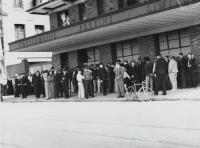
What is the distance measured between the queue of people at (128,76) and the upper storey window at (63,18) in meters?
6.48

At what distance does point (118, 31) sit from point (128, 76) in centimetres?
353

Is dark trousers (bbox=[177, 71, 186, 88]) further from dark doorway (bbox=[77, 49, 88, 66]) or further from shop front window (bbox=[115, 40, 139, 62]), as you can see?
dark doorway (bbox=[77, 49, 88, 66])

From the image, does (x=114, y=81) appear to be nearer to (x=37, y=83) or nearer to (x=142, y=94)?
(x=142, y=94)

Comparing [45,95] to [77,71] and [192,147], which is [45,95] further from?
[192,147]

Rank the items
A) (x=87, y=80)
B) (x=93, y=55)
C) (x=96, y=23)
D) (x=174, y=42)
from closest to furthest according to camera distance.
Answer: (x=96, y=23) < (x=87, y=80) < (x=174, y=42) < (x=93, y=55)

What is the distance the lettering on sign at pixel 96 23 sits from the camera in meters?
17.2

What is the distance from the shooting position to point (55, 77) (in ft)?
67.9

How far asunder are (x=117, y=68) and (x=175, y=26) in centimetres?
387

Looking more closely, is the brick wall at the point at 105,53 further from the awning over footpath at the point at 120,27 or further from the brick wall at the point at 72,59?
the brick wall at the point at 72,59

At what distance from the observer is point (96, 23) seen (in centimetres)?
1805

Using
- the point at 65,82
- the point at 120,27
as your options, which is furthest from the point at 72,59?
the point at 120,27

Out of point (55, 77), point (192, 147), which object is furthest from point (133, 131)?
point (55, 77)

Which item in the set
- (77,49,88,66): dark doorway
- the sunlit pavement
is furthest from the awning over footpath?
the sunlit pavement

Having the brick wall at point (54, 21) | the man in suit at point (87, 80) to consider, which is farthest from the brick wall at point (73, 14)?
the man in suit at point (87, 80)
